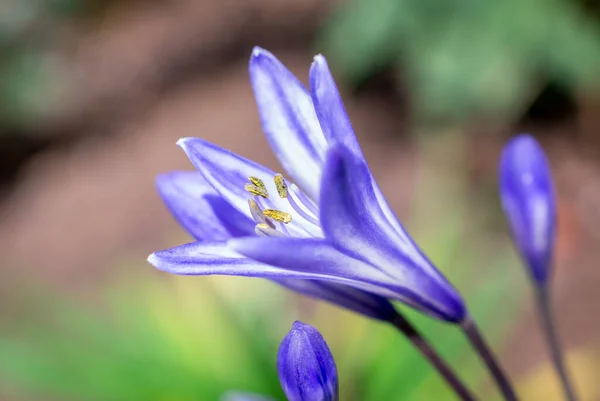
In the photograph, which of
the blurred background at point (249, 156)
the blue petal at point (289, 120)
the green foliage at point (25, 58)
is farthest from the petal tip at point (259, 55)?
the green foliage at point (25, 58)

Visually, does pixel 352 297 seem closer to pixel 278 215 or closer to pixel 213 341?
pixel 278 215

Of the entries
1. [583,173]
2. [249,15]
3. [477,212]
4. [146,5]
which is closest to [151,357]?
[477,212]

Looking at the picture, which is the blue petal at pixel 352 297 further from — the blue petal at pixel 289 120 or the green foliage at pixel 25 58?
the green foliage at pixel 25 58

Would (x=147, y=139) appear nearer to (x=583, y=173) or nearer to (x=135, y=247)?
(x=135, y=247)

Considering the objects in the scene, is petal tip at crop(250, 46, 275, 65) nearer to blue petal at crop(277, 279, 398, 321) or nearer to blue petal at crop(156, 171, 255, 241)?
blue petal at crop(156, 171, 255, 241)

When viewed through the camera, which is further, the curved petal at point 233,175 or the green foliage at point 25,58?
the green foliage at point 25,58

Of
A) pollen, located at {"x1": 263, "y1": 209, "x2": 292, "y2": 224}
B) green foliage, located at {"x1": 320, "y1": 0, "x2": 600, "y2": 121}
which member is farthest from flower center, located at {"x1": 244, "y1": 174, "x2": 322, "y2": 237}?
green foliage, located at {"x1": 320, "y1": 0, "x2": 600, "y2": 121}

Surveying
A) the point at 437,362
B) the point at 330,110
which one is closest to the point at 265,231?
the point at 330,110

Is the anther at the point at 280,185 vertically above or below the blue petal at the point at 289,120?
below
